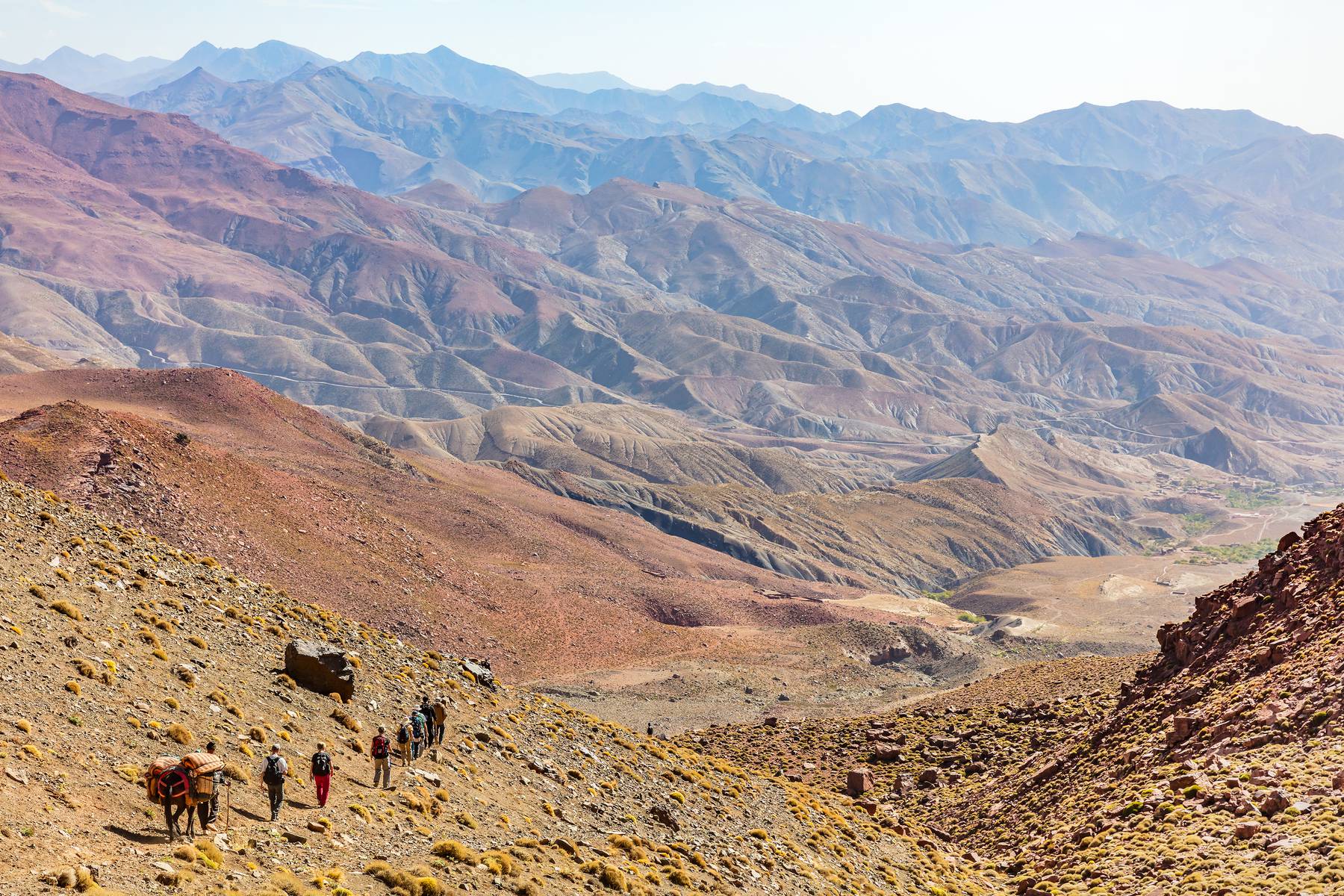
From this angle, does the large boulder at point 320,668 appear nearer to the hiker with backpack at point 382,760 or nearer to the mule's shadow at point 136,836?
the hiker with backpack at point 382,760

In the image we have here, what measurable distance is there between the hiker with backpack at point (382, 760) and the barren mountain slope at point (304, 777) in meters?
0.23

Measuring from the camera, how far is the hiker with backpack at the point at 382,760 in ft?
70.6

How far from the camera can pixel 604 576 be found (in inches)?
3349


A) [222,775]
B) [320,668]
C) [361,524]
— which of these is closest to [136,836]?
[222,775]

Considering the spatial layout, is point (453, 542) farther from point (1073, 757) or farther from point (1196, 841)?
point (1196, 841)

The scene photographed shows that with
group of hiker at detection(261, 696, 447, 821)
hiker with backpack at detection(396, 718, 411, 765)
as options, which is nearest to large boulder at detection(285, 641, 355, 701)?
group of hiker at detection(261, 696, 447, 821)

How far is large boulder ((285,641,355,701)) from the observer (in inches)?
961

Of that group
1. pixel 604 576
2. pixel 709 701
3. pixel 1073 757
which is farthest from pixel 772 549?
pixel 1073 757

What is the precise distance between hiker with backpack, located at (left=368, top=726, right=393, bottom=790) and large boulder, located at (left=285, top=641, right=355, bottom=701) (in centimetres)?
293

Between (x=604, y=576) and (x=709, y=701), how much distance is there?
1006 inches

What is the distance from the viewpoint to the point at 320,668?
2455 centimetres

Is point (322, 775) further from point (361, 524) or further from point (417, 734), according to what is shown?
point (361, 524)

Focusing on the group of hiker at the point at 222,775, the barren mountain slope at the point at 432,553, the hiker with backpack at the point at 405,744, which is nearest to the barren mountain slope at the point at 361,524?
the barren mountain slope at the point at 432,553

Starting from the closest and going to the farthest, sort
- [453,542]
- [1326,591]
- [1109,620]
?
[1326,591] < [453,542] < [1109,620]
